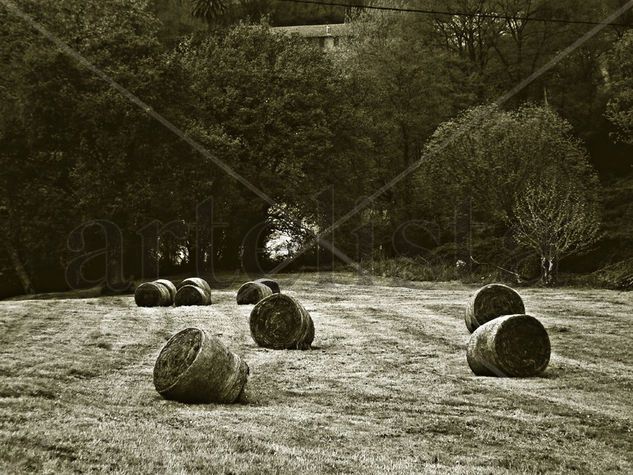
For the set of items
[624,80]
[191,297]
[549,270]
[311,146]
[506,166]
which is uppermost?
[624,80]

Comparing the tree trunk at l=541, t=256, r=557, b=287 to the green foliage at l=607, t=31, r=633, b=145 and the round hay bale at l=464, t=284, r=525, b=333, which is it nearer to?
the green foliage at l=607, t=31, r=633, b=145

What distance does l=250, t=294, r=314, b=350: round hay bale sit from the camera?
1791cm

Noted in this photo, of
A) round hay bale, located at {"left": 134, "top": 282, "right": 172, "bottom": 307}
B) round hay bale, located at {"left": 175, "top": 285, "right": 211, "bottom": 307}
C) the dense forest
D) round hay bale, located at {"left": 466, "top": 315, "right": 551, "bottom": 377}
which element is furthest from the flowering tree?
round hay bale, located at {"left": 466, "top": 315, "right": 551, "bottom": 377}

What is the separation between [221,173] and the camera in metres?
43.9

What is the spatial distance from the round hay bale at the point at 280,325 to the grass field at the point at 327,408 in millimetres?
446

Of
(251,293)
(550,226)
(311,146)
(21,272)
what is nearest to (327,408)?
(251,293)

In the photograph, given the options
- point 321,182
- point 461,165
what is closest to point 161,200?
point 321,182

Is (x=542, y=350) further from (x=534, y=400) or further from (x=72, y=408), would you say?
(x=72, y=408)

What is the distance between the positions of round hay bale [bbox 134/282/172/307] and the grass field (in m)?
7.09

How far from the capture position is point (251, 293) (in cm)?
2934

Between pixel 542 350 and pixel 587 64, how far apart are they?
5315cm

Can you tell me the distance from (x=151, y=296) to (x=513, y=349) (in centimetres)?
1796

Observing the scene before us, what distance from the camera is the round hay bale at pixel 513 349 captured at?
14500 mm

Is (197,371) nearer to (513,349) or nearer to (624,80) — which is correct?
(513,349)
